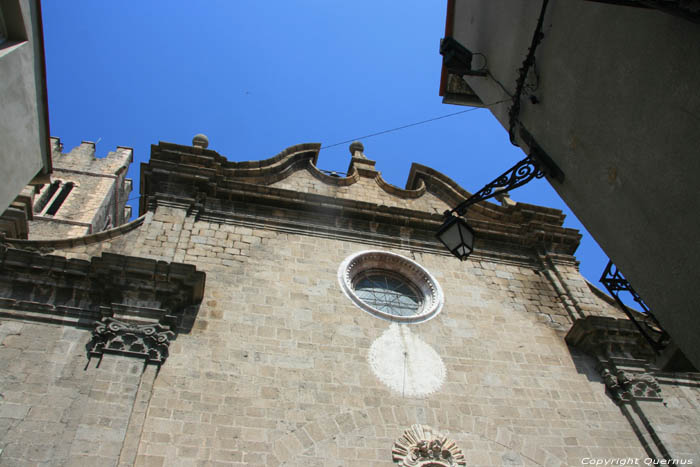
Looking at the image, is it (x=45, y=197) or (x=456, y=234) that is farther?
(x=45, y=197)

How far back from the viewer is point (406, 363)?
27.8 feet

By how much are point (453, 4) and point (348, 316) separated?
5729 mm

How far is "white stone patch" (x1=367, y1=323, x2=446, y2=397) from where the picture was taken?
8.13 m

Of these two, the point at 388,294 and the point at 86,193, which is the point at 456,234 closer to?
the point at 388,294

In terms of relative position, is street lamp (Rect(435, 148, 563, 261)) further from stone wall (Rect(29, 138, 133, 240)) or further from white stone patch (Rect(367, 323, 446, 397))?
stone wall (Rect(29, 138, 133, 240))

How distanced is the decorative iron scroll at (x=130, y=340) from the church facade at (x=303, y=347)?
25 mm

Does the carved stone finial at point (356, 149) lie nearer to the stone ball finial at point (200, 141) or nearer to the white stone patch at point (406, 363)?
the stone ball finial at point (200, 141)

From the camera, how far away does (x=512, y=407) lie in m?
8.18

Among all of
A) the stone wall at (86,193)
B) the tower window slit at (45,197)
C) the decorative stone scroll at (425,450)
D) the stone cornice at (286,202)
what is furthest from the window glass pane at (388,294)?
the tower window slit at (45,197)

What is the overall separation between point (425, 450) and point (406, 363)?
1.48 meters

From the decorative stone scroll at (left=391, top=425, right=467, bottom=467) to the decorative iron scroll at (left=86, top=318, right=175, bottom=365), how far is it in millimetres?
3383

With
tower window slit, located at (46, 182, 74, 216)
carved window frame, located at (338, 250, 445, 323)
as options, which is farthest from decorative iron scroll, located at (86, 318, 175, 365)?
tower window slit, located at (46, 182, 74, 216)

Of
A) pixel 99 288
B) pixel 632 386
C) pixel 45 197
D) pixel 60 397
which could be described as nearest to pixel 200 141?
pixel 99 288

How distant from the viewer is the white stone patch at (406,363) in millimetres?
8133
